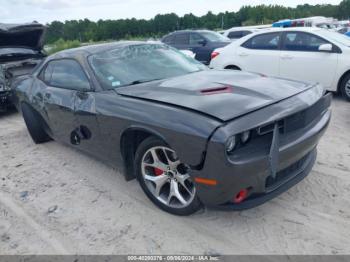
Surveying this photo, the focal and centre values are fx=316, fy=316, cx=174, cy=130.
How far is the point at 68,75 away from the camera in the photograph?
3.93 m

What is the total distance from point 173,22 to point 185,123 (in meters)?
78.8

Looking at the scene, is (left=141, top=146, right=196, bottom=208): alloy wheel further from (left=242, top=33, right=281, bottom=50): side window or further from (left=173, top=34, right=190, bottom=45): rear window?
(left=173, top=34, right=190, bottom=45): rear window

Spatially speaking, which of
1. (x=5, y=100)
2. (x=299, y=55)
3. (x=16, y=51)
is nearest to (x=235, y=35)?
(x=299, y=55)

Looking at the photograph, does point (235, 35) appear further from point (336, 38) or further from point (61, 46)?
point (61, 46)

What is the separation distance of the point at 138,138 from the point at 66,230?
3.53 ft

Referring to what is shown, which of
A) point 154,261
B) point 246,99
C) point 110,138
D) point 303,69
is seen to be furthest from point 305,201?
point 303,69

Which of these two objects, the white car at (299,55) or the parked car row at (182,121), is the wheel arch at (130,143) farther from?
the white car at (299,55)

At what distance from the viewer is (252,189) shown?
8.09 ft

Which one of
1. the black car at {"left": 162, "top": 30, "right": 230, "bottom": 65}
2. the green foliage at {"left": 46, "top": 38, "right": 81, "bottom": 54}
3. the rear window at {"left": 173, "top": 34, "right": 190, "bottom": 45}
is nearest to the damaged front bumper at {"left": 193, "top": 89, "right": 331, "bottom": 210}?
the black car at {"left": 162, "top": 30, "right": 230, "bottom": 65}

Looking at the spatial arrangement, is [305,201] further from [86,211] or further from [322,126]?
[86,211]

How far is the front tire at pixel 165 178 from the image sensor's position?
278cm

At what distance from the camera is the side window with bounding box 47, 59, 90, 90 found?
11.8 feet

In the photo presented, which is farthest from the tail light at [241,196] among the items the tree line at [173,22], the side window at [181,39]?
the tree line at [173,22]

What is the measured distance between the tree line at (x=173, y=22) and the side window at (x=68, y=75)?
5904 cm
